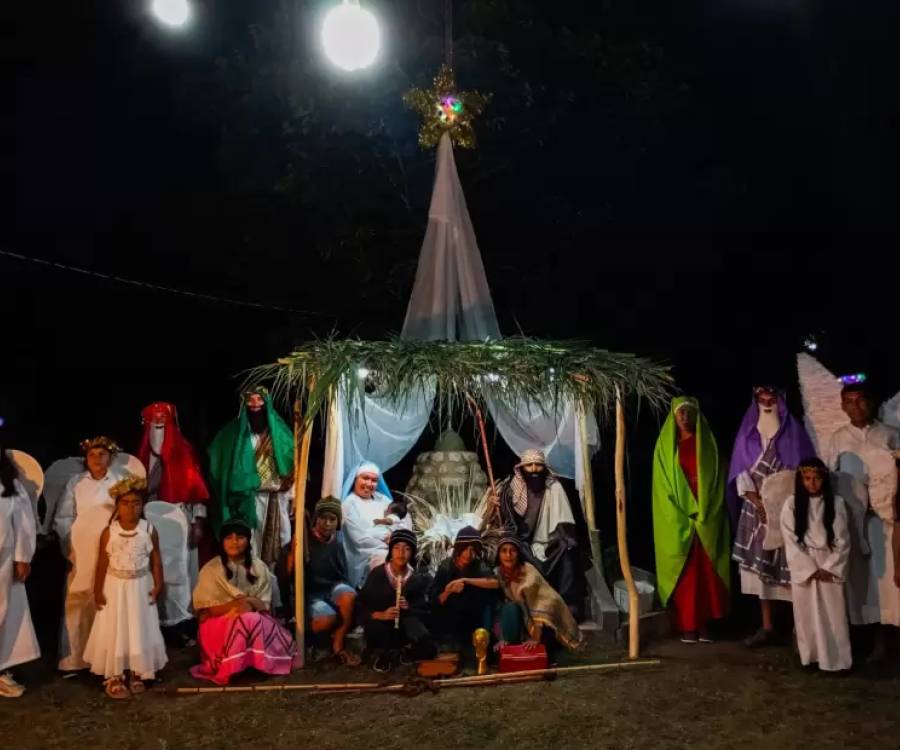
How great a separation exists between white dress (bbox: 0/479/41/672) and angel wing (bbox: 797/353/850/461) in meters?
6.50

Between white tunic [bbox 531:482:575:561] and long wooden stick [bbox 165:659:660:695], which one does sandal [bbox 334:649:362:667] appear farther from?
white tunic [bbox 531:482:575:561]

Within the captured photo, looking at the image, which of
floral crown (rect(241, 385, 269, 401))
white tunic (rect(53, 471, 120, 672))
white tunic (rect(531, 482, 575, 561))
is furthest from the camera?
floral crown (rect(241, 385, 269, 401))

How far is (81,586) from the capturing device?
6582 mm

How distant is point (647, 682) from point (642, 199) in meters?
7.64

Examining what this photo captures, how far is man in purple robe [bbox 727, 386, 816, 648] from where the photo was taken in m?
7.12

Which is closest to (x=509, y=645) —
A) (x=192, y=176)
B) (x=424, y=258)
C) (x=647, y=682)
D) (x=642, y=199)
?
(x=647, y=682)

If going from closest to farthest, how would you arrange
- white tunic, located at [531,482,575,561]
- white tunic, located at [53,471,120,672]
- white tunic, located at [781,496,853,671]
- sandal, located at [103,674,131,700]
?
sandal, located at [103,674,131,700]
white tunic, located at [781,496,853,671]
white tunic, located at [53,471,120,672]
white tunic, located at [531,482,575,561]

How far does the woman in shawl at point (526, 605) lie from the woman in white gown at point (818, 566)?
1.67 meters

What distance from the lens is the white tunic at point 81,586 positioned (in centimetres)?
658

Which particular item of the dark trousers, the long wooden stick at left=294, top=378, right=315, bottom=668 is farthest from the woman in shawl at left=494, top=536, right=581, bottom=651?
the long wooden stick at left=294, top=378, right=315, bottom=668

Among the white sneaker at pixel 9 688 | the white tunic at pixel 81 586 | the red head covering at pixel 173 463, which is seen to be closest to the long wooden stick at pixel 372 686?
the white tunic at pixel 81 586

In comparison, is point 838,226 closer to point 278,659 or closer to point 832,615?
point 832,615

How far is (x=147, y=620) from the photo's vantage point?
6336 millimetres

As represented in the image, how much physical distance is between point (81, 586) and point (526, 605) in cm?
330
